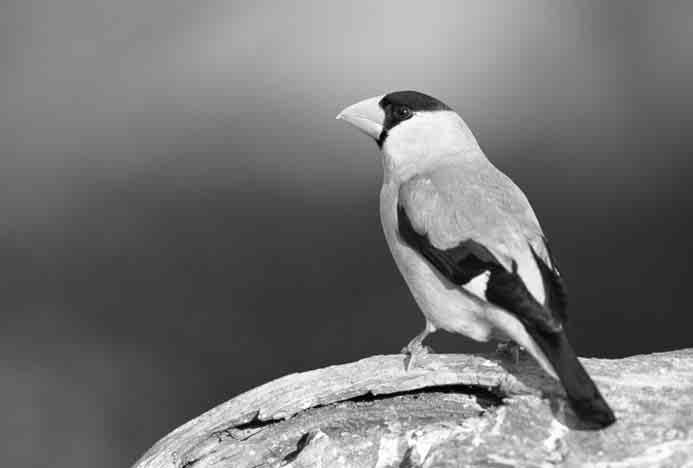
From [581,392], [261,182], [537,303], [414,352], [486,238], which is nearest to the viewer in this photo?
[581,392]

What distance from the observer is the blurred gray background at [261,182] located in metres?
6.23

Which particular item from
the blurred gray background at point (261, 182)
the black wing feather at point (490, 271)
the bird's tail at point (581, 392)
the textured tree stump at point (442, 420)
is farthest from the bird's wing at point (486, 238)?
the blurred gray background at point (261, 182)

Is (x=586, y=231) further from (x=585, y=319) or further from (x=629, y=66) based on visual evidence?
(x=629, y=66)

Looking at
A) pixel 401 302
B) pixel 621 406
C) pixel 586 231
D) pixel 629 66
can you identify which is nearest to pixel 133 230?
pixel 401 302

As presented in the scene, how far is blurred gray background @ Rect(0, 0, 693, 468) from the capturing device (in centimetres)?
623

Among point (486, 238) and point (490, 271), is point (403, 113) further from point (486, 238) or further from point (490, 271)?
point (490, 271)

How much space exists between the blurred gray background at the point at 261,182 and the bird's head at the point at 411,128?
204 cm

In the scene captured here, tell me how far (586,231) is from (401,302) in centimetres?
119

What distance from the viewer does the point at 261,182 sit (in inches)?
281

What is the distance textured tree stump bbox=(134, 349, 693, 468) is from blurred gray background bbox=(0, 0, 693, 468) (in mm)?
2325

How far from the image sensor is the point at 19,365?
649 centimetres

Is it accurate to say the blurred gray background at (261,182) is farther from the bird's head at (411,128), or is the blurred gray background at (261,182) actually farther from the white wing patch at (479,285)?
the white wing patch at (479,285)

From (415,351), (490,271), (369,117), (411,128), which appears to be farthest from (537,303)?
(369,117)

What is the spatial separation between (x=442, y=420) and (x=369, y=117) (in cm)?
125
